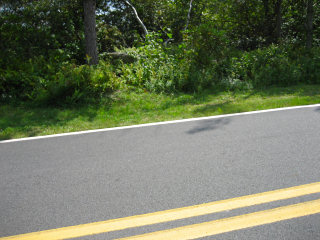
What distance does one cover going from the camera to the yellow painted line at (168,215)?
112 inches

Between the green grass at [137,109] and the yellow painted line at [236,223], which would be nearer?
the yellow painted line at [236,223]

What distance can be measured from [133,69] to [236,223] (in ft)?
27.3

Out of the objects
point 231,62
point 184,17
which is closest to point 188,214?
point 231,62

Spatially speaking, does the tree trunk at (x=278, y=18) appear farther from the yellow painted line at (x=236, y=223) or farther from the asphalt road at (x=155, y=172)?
the yellow painted line at (x=236, y=223)

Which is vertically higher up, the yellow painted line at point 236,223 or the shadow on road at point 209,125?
the shadow on road at point 209,125

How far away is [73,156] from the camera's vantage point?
477 centimetres

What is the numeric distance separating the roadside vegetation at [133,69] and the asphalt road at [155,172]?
4.51ft

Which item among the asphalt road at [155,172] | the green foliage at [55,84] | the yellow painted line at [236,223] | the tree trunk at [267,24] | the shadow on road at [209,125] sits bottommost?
the yellow painted line at [236,223]

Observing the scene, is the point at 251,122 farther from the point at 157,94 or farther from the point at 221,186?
the point at 157,94

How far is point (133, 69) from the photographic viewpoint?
10391mm

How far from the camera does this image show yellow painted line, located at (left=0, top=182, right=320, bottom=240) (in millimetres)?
2850

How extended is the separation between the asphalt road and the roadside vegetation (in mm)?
1376

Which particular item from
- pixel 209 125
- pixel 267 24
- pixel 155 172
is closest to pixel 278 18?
pixel 267 24

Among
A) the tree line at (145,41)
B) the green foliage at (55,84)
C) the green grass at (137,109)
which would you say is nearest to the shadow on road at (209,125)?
the green grass at (137,109)
